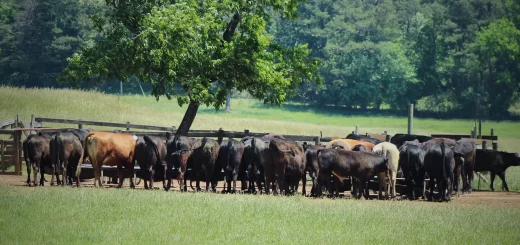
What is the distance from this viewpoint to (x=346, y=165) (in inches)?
1054

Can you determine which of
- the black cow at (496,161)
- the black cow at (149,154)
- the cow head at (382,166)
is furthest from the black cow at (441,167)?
the black cow at (149,154)

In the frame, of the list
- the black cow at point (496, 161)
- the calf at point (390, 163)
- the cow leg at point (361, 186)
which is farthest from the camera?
the black cow at point (496, 161)

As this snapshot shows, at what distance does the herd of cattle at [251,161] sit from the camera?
27094 mm

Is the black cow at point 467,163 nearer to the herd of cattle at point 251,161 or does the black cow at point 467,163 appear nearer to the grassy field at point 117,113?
the herd of cattle at point 251,161

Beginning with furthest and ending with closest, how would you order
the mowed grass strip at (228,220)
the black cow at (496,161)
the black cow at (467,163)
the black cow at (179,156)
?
the black cow at (496,161), the black cow at (467,163), the black cow at (179,156), the mowed grass strip at (228,220)

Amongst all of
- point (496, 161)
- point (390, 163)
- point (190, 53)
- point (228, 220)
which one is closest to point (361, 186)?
point (390, 163)

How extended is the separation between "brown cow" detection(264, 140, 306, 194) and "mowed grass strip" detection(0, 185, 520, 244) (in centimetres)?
201

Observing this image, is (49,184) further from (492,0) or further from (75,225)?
(492,0)

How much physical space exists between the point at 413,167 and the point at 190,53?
1070 cm

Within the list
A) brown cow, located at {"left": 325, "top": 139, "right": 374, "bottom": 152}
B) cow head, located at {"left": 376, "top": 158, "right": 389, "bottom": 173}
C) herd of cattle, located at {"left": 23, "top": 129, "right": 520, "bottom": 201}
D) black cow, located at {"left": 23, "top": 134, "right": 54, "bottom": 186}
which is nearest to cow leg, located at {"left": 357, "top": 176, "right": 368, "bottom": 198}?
herd of cattle, located at {"left": 23, "top": 129, "right": 520, "bottom": 201}

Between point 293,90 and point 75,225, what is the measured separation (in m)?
20.0

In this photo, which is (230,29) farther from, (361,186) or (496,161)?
(361,186)

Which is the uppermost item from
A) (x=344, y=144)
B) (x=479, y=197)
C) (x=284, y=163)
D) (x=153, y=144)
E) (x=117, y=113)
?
(x=153, y=144)

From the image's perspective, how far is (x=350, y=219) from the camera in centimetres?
2125
